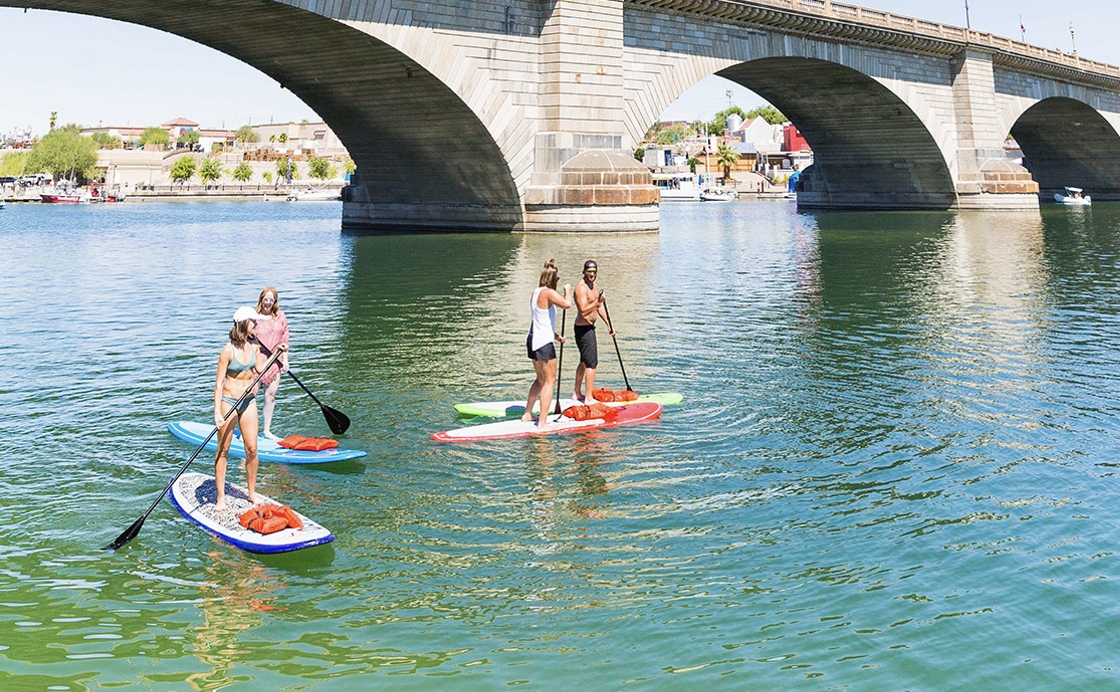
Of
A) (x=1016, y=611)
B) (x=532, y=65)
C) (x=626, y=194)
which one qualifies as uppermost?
(x=532, y=65)

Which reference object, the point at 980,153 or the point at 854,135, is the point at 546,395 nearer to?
the point at 854,135

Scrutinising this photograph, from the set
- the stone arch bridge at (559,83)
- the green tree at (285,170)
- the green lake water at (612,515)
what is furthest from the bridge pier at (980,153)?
the green tree at (285,170)

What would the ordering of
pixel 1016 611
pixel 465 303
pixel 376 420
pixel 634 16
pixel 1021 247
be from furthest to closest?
pixel 634 16 < pixel 1021 247 < pixel 465 303 < pixel 376 420 < pixel 1016 611

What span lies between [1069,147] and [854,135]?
30.4 m

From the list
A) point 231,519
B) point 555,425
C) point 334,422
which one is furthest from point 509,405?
point 231,519

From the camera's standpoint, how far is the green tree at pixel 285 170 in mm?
160500

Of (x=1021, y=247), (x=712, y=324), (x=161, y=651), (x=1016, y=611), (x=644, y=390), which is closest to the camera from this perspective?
(x=161, y=651)

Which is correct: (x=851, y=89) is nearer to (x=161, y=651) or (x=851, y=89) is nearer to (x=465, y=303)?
(x=465, y=303)

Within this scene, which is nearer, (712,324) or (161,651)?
(161,651)

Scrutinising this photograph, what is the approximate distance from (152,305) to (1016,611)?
20.1 metres

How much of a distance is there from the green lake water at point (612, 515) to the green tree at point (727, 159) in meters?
129

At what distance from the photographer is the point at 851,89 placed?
2381 inches

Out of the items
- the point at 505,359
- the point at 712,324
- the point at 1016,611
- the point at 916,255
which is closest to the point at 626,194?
the point at 916,255

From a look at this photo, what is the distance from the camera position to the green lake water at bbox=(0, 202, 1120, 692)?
6777mm
